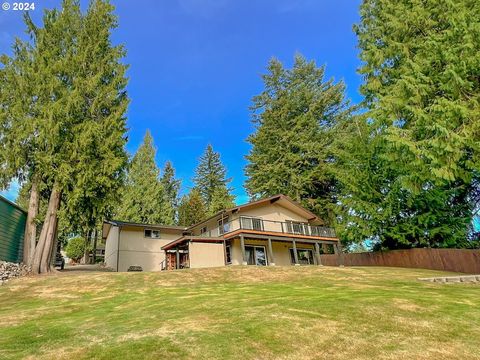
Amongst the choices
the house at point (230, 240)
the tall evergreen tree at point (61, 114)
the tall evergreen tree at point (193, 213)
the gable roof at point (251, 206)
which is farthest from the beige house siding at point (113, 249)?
the tall evergreen tree at point (193, 213)

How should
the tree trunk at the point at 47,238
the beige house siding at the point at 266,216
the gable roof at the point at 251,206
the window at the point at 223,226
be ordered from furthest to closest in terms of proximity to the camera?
the beige house siding at the point at 266,216 → the gable roof at the point at 251,206 → the window at the point at 223,226 → the tree trunk at the point at 47,238

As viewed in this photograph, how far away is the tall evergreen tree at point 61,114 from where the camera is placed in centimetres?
1551

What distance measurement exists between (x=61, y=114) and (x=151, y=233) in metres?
13.8

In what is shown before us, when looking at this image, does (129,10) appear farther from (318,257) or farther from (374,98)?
(318,257)

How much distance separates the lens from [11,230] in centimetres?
1576

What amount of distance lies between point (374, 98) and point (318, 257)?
47.7ft

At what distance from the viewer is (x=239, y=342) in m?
4.75

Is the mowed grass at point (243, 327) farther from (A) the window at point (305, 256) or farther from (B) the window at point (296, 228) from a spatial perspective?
(A) the window at point (305, 256)

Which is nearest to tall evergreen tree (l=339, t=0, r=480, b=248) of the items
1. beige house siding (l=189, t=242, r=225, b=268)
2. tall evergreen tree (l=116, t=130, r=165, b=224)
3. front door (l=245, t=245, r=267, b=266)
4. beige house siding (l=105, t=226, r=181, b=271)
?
front door (l=245, t=245, r=267, b=266)

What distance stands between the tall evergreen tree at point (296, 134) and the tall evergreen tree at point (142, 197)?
39.2 ft

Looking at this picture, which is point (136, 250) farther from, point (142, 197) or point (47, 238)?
point (142, 197)

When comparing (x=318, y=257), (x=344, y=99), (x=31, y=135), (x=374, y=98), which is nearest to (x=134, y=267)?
(x=31, y=135)

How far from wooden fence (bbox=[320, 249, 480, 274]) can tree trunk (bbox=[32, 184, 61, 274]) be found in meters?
21.2

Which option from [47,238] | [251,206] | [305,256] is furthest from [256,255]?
[47,238]
